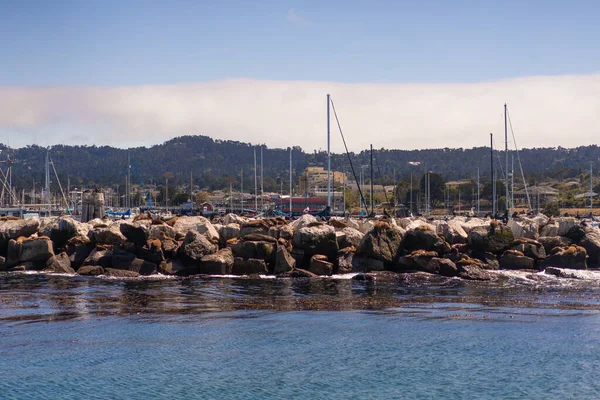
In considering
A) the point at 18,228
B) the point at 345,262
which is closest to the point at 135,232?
the point at 18,228

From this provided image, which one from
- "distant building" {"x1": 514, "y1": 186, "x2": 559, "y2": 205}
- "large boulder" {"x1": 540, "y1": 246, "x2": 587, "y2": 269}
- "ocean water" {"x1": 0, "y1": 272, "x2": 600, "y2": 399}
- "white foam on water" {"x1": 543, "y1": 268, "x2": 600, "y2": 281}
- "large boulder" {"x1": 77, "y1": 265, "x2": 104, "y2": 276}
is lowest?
"ocean water" {"x1": 0, "y1": 272, "x2": 600, "y2": 399}

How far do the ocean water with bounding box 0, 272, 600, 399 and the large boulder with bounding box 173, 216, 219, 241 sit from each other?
24.9 feet

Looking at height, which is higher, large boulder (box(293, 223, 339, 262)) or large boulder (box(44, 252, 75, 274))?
large boulder (box(293, 223, 339, 262))

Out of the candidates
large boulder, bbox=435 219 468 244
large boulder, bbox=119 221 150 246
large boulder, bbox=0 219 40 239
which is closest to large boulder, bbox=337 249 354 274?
large boulder, bbox=435 219 468 244

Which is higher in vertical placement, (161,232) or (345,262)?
(161,232)

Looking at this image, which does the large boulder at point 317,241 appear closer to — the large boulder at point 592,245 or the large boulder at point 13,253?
the large boulder at point 592,245

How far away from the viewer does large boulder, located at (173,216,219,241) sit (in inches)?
1695

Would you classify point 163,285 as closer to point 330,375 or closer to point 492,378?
point 330,375

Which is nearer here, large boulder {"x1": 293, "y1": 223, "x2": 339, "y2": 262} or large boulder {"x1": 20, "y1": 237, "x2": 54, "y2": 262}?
large boulder {"x1": 293, "y1": 223, "x2": 339, "y2": 262}

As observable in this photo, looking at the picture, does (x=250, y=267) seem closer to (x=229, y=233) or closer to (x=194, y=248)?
(x=194, y=248)

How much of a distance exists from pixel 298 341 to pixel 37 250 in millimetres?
23839

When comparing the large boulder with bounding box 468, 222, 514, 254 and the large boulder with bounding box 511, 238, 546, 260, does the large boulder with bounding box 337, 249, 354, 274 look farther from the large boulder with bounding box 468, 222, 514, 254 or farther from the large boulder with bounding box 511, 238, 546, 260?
the large boulder with bounding box 511, 238, 546, 260

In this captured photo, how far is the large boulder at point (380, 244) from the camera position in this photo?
3975 centimetres

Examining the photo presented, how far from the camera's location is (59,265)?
40594 mm
